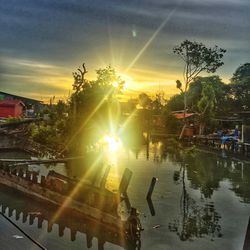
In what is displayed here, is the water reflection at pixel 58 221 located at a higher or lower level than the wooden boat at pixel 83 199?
lower

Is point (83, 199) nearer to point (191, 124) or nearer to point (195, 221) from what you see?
point (195, 221)

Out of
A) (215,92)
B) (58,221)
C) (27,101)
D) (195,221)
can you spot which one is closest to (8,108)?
(27,101)

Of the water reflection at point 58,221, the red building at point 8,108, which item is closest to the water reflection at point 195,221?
the water reflection at point 58,221

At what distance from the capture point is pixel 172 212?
920 inches

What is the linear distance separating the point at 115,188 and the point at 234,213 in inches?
362

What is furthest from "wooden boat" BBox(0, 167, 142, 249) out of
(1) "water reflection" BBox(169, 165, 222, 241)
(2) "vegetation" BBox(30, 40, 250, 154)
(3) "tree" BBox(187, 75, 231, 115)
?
(3) "tree" BBox(187, 75, 231, 115)

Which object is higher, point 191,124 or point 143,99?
point 143,99

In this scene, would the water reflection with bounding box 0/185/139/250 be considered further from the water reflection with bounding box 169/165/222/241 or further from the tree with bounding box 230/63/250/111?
the tree with bounding box 230/63/250/111

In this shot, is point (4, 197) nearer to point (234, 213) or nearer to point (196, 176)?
point (234, 213)

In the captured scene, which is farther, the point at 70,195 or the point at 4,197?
the point at 4,197

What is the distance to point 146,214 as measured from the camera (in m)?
22.7

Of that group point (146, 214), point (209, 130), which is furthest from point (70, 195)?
point (209, 130)

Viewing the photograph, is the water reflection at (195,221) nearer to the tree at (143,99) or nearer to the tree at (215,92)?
the tree at (215,92)

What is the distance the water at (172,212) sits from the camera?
60.7ft
